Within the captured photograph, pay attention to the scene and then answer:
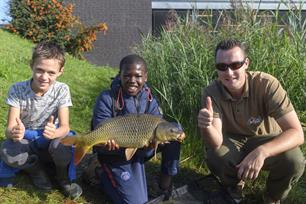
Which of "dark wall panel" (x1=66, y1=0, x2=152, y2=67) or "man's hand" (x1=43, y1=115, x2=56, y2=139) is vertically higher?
"dark wall panel" (x1=66, y1=0, x2=152, y2=67)

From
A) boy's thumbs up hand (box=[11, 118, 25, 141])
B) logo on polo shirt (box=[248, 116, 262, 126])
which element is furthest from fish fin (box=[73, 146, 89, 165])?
logo on polo shirt (box=[248, 116, 262, 126])

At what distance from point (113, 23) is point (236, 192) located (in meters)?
12.7

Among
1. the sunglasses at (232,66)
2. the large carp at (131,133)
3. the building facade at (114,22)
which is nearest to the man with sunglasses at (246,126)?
the sunglasses at (232,66)

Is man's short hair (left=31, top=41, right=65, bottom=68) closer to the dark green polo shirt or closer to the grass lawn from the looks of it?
the grass lawn

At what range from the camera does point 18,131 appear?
3484 millimetres

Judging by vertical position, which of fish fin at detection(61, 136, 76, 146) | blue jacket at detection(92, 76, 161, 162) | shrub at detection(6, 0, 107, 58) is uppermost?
shrub at detection(6, 0, 107, 58)

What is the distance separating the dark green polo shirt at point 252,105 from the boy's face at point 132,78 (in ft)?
1.74

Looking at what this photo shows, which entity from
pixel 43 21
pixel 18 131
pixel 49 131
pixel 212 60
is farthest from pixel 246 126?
pixel 43 21

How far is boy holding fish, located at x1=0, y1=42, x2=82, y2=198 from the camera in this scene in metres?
3.66

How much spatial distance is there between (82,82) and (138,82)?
17.5 feet

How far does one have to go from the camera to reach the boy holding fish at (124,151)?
148 inches

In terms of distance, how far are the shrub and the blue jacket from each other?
33.9ft

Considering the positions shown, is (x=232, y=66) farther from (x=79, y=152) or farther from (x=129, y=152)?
(x=79, y=152)

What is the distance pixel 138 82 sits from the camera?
3.81m
